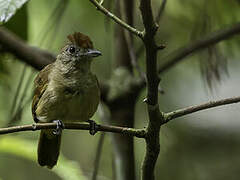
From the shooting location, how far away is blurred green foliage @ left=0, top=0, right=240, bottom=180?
13.0 ft

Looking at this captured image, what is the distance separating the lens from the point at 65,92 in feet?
9.16

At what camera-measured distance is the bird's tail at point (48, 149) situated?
10.2 feet

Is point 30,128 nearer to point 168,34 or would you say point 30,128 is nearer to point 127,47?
point 127,47

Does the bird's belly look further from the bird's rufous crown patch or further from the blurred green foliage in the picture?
the blurred green foliage

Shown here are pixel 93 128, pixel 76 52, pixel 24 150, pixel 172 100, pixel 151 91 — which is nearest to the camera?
pixel 151 91

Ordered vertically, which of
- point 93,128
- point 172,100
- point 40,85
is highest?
point 172,100

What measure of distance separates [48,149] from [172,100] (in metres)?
1.75

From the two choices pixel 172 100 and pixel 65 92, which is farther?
pixel 172 100

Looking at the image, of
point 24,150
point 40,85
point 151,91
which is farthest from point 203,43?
point 151,91

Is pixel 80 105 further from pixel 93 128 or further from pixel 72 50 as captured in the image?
pixel 93 128

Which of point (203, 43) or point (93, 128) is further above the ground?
point (203, 43)

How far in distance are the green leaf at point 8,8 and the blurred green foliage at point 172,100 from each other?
6.12 feet

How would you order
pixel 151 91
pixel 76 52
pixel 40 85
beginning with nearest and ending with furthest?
1. pixel 151 91
2. pixel 40 85
3. pixel 76 52

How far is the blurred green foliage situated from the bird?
0.63 meters
